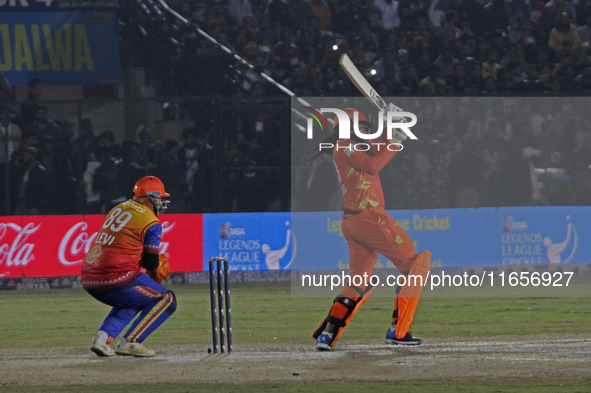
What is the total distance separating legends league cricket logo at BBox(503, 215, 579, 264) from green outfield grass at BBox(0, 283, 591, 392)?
6.66 feet

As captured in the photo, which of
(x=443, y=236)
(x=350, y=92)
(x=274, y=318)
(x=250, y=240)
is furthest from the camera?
(x=350, y=92)

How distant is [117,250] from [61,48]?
47.8 feet

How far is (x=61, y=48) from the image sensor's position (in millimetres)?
25031

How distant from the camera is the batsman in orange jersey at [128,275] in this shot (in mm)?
11531

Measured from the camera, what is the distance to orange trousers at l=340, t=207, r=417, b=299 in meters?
12.8

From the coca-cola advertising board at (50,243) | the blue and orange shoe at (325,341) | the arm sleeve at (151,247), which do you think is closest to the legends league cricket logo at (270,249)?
the coca-cola advertising board at (50,243)

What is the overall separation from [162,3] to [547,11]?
9.50 metres

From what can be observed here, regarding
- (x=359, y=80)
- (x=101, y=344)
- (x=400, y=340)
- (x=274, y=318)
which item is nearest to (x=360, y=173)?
(x=359, y=80)

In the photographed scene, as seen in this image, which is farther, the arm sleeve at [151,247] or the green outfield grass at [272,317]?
the green outfield grass at [272,317]

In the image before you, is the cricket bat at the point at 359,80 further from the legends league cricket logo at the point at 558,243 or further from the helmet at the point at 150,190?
the legends league cricket logo at the point at 558,243

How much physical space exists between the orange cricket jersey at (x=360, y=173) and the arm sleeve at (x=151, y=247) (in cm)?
263

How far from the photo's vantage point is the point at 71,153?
21.5 meters

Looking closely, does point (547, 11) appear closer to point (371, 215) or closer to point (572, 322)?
point (572, 322)

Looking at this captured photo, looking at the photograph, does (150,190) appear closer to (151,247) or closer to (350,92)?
(151,247)
